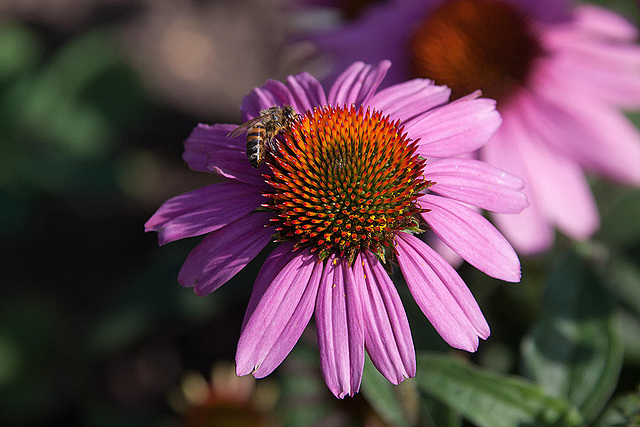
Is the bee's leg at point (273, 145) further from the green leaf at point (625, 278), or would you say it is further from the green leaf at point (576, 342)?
the green leaf at point (625, 278)

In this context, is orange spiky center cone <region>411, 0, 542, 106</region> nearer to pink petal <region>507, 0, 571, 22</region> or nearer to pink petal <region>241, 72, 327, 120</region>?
pink petal <region>507, 0, 571, 22</region>

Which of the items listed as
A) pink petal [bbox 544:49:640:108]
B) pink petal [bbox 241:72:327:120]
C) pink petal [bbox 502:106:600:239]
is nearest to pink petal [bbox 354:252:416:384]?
pink petal [bbox 241:72:327:120]

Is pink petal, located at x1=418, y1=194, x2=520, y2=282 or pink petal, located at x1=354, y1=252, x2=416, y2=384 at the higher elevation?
pink petal, located at x1=418, y1=194, x2=520, y2=282

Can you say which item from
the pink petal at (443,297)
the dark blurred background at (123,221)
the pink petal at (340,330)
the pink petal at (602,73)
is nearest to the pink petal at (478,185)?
the pink petal at (443,297)

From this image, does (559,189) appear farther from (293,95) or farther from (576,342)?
(293,95)

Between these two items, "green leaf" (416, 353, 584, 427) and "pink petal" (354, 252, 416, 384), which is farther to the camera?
"green leaf" (416, 353, 584, 427)

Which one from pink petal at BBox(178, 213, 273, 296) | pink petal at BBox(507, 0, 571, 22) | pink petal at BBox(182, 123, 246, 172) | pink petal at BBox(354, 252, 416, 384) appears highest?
pink petal at BBox(182, 123, 246, 172)

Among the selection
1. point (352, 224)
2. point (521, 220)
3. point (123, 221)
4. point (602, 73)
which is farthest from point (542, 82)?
point (123, 221)
